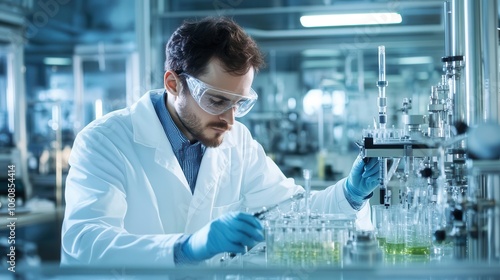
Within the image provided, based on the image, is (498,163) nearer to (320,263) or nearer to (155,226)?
(320,263)

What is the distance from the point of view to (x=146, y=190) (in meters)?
1.82

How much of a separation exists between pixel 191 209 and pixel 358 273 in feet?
3.44

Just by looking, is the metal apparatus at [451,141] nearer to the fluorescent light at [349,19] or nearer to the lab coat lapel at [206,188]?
the lab coat lapel at [206,188]

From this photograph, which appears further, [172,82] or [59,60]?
[59,60]

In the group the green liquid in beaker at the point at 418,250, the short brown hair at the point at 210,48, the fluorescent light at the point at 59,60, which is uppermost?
the fluorescent light at the point at 59,60

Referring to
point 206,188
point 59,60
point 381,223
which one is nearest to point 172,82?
point 206,188

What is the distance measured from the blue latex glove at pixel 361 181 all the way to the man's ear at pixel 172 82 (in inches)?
26.2

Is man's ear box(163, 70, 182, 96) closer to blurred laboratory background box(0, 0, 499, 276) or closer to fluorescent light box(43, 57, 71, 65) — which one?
blurred laboratory background box(0, 0, 499, 276)

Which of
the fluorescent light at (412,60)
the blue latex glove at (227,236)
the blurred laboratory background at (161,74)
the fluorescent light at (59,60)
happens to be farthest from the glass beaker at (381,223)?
the fluorescent light at (412,60)

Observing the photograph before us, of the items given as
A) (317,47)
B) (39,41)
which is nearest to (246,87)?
(317,47)

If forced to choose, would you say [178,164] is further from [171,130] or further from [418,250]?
[418,250]

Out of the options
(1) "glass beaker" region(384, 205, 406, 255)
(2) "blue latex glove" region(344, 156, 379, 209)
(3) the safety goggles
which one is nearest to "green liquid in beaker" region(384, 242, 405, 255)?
(1) "glass beaker" region(384, 205, 406, 255)

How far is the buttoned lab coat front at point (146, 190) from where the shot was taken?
1.50m

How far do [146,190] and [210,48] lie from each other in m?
0.52
